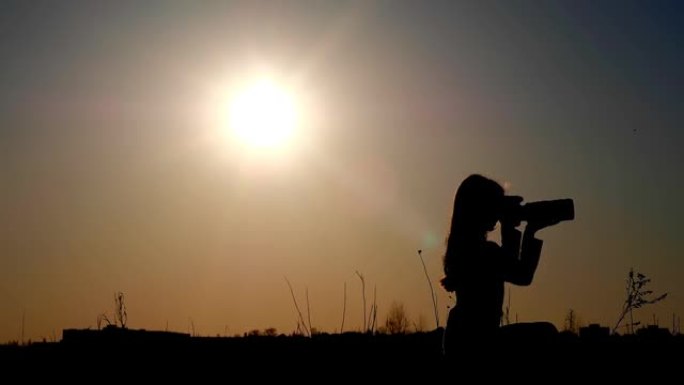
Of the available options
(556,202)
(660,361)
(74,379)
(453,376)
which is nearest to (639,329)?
(660,361)

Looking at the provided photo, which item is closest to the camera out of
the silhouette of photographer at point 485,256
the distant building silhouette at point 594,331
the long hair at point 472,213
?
the silhouette of photographer at point 485,256

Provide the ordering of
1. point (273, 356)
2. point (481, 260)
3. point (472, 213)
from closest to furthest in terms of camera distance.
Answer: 1. point (481, 260)
2. point (472, 213)
3. point (273, 356)

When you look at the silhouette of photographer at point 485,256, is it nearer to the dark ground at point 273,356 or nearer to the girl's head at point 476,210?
the girl's head at point 476,210

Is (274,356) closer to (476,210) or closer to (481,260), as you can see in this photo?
(476,210)

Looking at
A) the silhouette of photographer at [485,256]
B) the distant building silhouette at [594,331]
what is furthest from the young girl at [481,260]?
the distant building silhouette at [594,331]

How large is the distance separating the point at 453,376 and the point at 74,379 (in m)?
3.59

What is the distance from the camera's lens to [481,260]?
247 inches

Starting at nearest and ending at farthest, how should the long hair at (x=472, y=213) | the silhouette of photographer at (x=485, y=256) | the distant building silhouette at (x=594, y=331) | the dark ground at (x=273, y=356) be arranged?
the silhouette of photographer at (x=485, y=256) → the long hair at (x=472, y=213) → the dark ground at (x=273, y=356) → the distant building silhouette at (x=594, y=331)

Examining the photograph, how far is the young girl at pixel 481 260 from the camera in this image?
243 inches

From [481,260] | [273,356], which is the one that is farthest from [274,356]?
[481,260]

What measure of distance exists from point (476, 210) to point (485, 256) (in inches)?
17.4

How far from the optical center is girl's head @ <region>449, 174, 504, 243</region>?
21.7ft

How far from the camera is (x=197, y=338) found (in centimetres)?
934

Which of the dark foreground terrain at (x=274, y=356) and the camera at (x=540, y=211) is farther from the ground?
the camera at (x=540, y=211)
